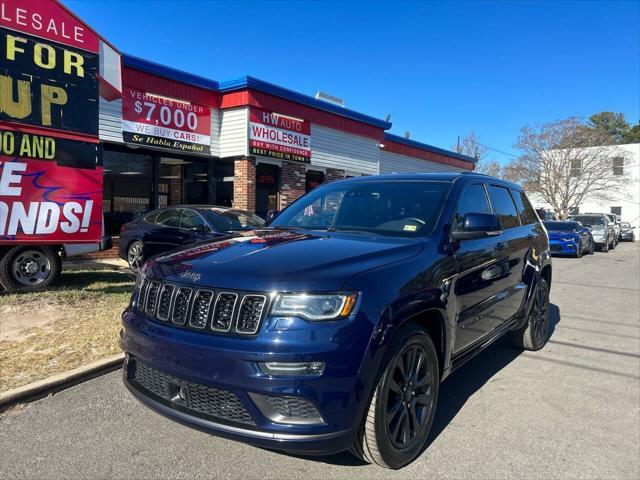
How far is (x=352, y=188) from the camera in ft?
13.6

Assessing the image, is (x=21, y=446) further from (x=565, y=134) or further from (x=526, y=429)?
(x=565, y=134)

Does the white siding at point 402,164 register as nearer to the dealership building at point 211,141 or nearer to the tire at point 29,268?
the dealership building at point 211,141

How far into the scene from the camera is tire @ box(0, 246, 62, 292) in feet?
22.3

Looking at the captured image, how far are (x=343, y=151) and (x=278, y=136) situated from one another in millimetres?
3587

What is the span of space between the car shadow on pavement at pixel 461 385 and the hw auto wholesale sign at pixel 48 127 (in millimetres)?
5691

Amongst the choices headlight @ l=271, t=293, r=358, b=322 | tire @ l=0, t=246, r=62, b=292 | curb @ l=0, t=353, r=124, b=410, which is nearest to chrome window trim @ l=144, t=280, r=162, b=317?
headlight @ l=271, t=293, r=358, b=322

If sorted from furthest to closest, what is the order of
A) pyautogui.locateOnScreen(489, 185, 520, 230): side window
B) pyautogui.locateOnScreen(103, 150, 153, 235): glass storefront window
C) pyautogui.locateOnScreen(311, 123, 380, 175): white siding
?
pyautogui.locateOnScreen(311, 123, 380, 175): white siding < pyautogui.locateOnScreen(103, 150, 153, 235): glass storefront window < pyautogui.locateOnScreen(489, 185, 520, 230): side window

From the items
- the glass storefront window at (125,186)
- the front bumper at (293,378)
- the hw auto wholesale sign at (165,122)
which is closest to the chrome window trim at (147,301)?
the front bumper at (293,378)

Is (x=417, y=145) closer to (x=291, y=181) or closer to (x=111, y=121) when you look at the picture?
(x=291, y=181)

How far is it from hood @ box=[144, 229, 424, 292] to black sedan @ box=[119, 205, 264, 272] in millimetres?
5831

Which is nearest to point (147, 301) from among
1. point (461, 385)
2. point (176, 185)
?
point (461, 385)

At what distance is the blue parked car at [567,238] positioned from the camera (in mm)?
17969

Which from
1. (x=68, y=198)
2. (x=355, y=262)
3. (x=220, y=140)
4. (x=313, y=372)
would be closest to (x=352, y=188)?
(x=355, y=262)

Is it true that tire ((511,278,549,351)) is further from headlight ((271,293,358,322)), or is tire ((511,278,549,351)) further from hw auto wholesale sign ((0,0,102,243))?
hw auto wholesale sign ((0,0,102,243))
